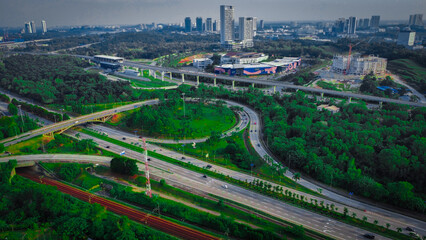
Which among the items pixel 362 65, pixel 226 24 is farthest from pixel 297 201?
pixel 226 24

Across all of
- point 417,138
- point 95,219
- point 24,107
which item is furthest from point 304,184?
point 24,107

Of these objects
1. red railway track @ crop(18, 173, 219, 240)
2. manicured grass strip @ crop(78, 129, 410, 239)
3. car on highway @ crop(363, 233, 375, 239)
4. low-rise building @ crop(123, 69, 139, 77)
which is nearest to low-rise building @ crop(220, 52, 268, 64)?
low-rise building @ crop(123, 69, 139, 77)

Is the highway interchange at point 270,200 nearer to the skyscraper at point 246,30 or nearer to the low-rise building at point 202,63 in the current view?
the low-rise building at point 202,63

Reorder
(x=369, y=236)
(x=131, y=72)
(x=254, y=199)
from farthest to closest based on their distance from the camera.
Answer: (x=131, y=72) → (x=254, y=199) → (x=369, y=236)

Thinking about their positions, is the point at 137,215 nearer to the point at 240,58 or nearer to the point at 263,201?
the point at 263,201

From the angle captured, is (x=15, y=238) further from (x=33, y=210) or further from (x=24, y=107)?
(x=24, y=107)

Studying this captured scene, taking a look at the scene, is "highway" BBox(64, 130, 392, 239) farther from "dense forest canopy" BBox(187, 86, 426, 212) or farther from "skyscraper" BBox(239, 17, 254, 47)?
"skyscraper" BBox(239, 17, 254, 47)

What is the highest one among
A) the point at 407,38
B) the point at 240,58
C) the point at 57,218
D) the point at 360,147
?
the point at 407,38
